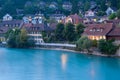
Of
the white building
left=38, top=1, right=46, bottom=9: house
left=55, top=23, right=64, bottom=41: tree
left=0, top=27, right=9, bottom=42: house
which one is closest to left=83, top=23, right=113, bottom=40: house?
→ left=55, top=23, right=64, bottom=41: tree

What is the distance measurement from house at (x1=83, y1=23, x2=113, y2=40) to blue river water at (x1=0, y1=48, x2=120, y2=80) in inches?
66.0

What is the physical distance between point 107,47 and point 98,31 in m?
2.91

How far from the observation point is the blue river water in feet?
62.2

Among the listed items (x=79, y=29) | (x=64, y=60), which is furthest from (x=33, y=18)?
(x=64, y=60)

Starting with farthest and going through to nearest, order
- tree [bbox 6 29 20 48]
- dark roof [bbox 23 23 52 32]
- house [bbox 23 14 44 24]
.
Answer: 1. house [bbox 23 14 44 24]
2. dark roof [bbox 23 23 52 32]
3. tree [bbox 6 29 20 48]

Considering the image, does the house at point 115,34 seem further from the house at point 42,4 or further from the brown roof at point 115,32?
the house at point 42,4

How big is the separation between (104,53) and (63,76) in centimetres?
661

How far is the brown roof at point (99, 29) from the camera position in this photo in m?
26.7

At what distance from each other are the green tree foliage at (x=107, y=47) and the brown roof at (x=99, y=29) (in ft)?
4.58

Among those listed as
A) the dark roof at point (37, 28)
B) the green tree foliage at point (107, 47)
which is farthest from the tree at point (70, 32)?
the green tree foliage at point (107, 47)

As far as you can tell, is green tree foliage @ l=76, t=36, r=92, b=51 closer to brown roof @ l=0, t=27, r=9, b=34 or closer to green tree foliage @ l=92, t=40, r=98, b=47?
green tree foliage @ l=92, t=40, r=98, b=47

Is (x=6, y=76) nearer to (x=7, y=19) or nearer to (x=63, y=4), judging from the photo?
(x=7, y=19)

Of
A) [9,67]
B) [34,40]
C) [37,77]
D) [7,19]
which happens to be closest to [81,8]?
[7,19]

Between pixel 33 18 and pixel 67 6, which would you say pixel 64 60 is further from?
pixel 67 6
